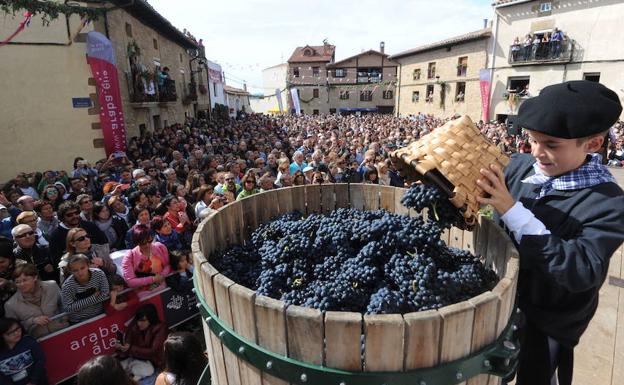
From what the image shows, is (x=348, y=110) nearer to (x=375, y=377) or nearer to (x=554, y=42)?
(x=554, y=42)

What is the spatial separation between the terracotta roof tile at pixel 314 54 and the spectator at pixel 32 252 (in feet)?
169

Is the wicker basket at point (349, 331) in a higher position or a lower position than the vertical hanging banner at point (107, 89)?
lower

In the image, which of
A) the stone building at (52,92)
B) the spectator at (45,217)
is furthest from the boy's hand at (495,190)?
the stone building at (52,92)

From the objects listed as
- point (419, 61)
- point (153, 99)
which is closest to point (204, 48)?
point (153, 99)

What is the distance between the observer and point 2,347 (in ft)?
11.0

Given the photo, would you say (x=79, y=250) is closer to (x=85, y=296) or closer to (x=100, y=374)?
(x=85, y=296)

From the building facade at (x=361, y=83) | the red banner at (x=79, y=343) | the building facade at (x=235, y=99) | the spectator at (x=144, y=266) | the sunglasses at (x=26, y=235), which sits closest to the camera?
the red banner at (x=79, y=343)

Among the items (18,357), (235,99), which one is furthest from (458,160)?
(235,99)

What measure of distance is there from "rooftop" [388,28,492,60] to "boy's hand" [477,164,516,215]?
28.7 m

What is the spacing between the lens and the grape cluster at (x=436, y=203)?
1.74 metres

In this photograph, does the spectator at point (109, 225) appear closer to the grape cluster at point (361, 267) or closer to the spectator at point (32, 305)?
the spectator at point (32, 305)

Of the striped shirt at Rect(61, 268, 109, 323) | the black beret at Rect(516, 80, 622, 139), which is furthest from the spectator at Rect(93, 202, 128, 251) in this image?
the black beret at Rect(516, 80, 622, 139)

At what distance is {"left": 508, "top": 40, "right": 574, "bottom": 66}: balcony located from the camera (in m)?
21.6

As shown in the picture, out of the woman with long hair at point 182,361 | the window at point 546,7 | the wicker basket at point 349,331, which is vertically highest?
the window at point 546,7
